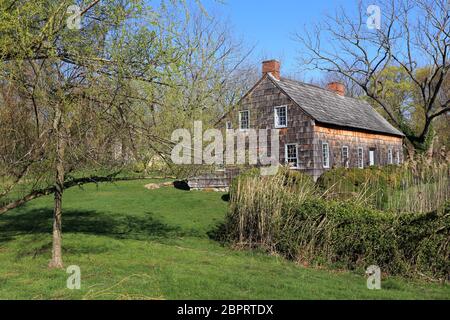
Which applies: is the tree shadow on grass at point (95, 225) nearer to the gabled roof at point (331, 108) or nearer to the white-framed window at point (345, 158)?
the gabled roof at point (331, 108)

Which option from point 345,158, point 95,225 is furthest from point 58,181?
point 345,158

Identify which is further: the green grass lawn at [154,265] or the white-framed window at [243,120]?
the white-framed window at [243,120]

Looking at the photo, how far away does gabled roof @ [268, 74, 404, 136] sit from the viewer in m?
26.5

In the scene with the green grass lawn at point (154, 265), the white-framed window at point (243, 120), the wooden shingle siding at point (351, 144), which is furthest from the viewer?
the wooden shingle siding at point (351, 144)

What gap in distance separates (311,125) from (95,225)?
1467 centimetres

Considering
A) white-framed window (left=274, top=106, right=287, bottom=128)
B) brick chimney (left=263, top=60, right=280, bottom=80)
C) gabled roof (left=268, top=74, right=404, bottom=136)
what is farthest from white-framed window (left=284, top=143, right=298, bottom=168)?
brick chimney (left=263, top=60, right=280, bottom=80)

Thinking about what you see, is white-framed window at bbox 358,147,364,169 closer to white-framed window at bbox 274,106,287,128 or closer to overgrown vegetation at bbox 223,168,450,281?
white-framed window at bbox 274,106,287,128

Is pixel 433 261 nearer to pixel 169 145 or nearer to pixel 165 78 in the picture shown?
pixel 169 145

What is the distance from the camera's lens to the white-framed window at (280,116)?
88.0 feet

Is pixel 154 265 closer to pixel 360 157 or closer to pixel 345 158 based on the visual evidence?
pixel 345 158

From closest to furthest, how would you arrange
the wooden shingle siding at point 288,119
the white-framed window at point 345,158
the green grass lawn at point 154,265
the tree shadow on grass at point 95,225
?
the green grass lawn at point 154,265
the tree shadow on grass at point 95,225
the wooden shingle siding at point 288,119
the white-framed window at point 345,158

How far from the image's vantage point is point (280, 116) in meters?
27.1

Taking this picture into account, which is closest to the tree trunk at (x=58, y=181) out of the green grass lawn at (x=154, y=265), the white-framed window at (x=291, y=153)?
the green grass lawn at (x=154, y=265)

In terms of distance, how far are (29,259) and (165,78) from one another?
4.98 m
